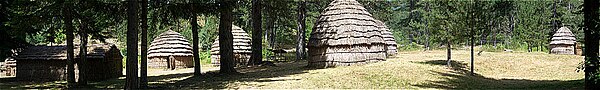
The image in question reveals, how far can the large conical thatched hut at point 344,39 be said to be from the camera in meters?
24.9

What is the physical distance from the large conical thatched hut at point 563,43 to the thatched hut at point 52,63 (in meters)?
39.1

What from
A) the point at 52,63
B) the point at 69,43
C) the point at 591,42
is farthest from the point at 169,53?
the point at 591,42

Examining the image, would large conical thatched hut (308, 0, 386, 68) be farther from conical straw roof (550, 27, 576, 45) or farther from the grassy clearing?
conical straw roof (550, 27, 576, 45)

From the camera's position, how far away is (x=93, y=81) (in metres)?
23.1

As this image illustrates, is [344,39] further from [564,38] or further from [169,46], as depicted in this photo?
Result: [564,38]

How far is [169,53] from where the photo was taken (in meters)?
34.0

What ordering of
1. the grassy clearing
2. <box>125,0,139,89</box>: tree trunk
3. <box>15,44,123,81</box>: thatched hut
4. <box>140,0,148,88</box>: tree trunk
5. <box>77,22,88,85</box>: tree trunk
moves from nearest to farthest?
<box>125,0,139,89</box>: tree trunk → <box>140,0,148,88</box>: tree trunk → the grassy clearing → <box>77,22,88,85</box>: tree trunk → <box>15,44,123,81</box>: thatched hut

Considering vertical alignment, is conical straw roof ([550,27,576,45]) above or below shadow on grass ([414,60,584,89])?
above

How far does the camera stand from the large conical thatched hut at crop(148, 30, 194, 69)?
112 feet

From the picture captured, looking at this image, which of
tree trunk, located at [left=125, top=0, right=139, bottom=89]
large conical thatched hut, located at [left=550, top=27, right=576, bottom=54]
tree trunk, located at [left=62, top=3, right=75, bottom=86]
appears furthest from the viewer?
large conical thatched hut, located at [left=550, top=27, right=576, bottom=54]

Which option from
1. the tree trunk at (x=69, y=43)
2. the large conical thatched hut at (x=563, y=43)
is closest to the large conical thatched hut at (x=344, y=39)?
the tree trunk at (x=69, y=43)

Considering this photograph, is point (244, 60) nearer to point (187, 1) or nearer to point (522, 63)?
point (187, 1)

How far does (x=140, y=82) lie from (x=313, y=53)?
38.3 feet

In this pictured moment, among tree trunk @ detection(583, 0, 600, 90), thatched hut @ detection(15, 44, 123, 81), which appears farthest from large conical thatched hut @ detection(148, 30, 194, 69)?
tree trunk @ detection(583, 0, 600, 90)
